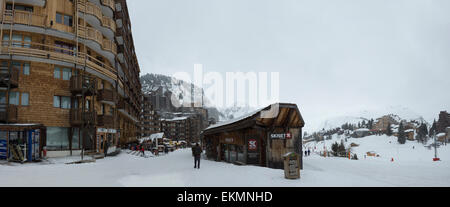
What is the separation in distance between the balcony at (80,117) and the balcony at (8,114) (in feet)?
13.3

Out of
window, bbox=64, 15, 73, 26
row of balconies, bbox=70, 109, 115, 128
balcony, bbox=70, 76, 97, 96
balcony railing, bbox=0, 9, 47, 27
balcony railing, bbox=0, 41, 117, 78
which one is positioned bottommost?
row of balconies, bbox=70, 109, 115, 128

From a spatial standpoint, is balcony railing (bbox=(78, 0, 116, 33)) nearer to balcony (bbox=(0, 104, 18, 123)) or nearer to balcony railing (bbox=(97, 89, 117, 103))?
balcony railing (bbox=(97, 89, 117, 103))

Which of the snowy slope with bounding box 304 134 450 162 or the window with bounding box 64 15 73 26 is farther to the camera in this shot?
the snowy slope with bounding box 304 134 450 162

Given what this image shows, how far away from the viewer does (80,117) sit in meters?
23.3

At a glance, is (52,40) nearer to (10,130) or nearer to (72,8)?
(72,8)

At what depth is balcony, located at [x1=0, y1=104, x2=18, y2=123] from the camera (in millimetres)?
19922

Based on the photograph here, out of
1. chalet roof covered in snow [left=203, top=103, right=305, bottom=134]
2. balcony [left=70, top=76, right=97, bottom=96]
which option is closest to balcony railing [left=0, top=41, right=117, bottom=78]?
balcony [left=70, top=76, right=97, bottom=96]

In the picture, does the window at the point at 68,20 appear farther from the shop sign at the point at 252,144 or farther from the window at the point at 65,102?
the shop sign at the point at 252,144

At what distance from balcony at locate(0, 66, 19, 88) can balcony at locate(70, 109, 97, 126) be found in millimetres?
4746

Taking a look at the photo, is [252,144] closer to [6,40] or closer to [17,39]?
[6,40]

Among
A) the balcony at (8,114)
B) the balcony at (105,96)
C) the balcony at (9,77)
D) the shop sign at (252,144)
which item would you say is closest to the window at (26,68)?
the balcony at (9,77)

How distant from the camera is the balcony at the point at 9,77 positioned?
1980 centimetres
